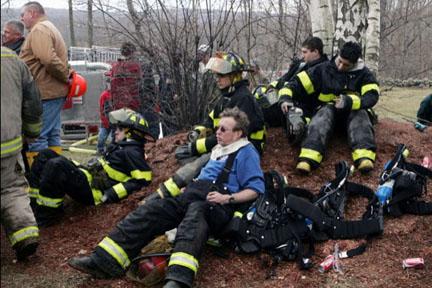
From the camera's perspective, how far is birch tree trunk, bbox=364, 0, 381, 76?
7.72m

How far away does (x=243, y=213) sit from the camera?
4.47 m

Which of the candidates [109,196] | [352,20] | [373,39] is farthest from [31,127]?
[373,39]

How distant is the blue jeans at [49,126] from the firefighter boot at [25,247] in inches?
92.4

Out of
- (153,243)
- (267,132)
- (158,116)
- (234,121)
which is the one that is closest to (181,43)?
(158,116)

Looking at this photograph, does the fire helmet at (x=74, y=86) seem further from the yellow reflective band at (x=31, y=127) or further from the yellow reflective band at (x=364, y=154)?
the yellow reflective band at (x=364, y=154)

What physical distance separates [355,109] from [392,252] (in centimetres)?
213

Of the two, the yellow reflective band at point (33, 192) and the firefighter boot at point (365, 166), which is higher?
the firefighter boot at point (365, 166)

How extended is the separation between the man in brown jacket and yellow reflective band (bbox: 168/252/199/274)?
340 centimetres

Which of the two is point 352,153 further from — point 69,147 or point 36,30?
point 69,147

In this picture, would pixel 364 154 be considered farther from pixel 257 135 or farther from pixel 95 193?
pixel 95 193

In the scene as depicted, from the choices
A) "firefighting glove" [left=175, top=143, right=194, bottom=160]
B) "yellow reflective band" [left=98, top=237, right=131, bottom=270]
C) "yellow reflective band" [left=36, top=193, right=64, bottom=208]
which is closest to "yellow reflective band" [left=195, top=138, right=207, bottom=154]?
"firefighting glove" [left=175, top=143, right=194, bottom=160]

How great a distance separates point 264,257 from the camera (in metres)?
4.38

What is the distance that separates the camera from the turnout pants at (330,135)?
5719 mm

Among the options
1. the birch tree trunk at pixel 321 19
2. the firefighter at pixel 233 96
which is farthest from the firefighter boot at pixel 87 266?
the birch tree trunk at pixel 321 19
